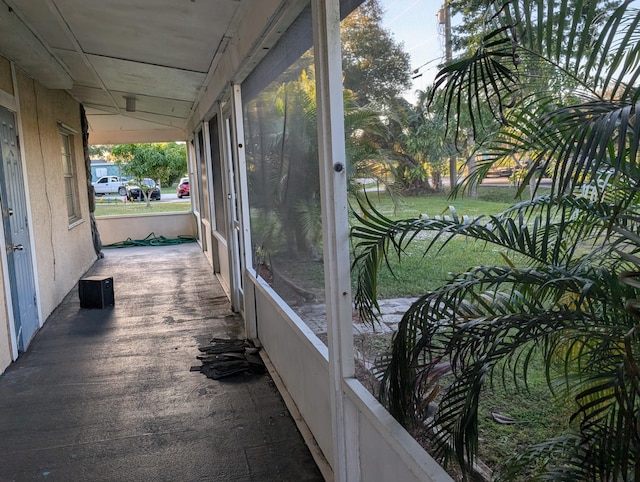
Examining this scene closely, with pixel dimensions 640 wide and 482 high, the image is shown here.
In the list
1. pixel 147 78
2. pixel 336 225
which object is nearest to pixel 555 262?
pixel 336 225

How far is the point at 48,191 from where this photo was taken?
5855 mm

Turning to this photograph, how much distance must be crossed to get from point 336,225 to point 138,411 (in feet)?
6.66

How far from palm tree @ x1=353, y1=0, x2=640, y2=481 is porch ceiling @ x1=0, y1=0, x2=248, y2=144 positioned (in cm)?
217

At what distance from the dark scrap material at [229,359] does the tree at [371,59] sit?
2492 mm

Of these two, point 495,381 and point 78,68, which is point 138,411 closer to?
point 495,381

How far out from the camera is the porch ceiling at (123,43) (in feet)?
11.1

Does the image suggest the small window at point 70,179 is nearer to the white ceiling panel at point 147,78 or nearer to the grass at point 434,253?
the white ceiling panel at point 147,78

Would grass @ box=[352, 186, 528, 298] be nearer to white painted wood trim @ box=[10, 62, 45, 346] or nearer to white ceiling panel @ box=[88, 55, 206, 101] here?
white ceiling panel @ box=[88, 55, 206, 101]

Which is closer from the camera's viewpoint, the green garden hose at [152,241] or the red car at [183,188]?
the green garden hose at [152,241]

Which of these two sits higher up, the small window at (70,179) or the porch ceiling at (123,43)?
the porch ceiling at (123,43)

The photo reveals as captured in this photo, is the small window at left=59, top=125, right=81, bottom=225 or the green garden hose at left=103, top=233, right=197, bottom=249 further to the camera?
the green garden hose at left=103, top=233, right=197, bottom=249

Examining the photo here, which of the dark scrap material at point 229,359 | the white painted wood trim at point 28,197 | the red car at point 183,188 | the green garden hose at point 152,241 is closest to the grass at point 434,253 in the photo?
the dark scrap material at point 229,359

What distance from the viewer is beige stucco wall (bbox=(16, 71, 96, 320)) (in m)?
5.19

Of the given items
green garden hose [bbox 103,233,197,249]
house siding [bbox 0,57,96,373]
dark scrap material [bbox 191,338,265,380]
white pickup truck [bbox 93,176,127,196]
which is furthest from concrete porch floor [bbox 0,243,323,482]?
white pickup truck [bbox 93,176,127,196]
